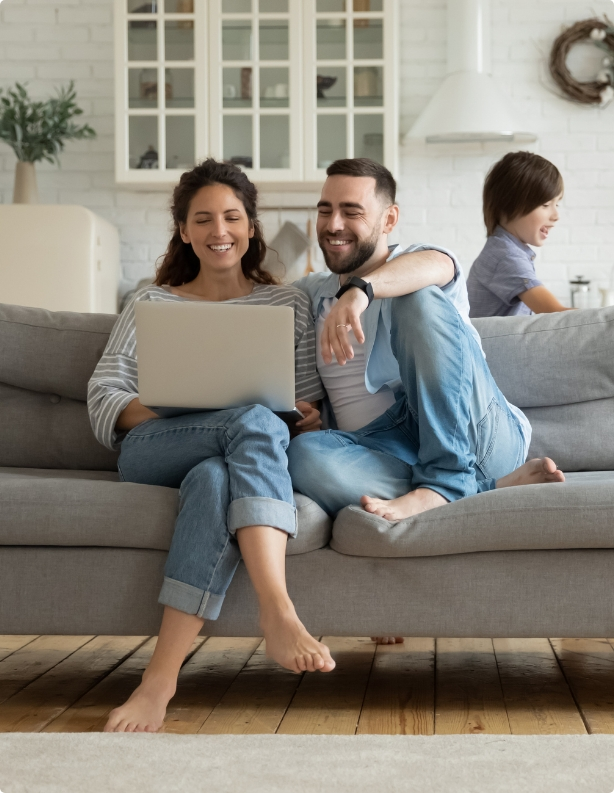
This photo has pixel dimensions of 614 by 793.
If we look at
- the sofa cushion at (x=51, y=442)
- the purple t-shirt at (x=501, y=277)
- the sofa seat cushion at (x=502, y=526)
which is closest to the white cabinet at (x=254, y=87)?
the purple t-shirt at (x=501, y=277)

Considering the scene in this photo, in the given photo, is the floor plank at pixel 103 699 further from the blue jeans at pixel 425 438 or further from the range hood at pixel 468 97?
the range hood at pixel 468 97

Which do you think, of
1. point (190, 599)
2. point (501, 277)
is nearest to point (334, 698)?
point (190, 599)

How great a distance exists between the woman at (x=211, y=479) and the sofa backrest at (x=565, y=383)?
483mm

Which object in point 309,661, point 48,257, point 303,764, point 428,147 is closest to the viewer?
point 303,764

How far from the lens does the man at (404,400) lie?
1.83m

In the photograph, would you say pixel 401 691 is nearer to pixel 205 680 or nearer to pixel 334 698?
pixel 334 698

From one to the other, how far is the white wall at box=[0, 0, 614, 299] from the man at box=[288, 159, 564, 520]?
2736mm

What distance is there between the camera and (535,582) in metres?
1.71

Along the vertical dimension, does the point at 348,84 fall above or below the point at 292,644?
above

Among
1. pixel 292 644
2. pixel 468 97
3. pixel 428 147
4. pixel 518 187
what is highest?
pixel 468 97

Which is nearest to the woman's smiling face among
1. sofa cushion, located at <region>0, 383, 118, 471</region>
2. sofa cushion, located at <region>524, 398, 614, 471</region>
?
sofa cushion, located at <region>0, 383, 118, 471</region>

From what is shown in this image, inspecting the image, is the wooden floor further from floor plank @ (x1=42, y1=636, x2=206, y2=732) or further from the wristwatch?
the wristwatch

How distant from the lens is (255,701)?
1814 mm

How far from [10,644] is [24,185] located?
275 centimetres
